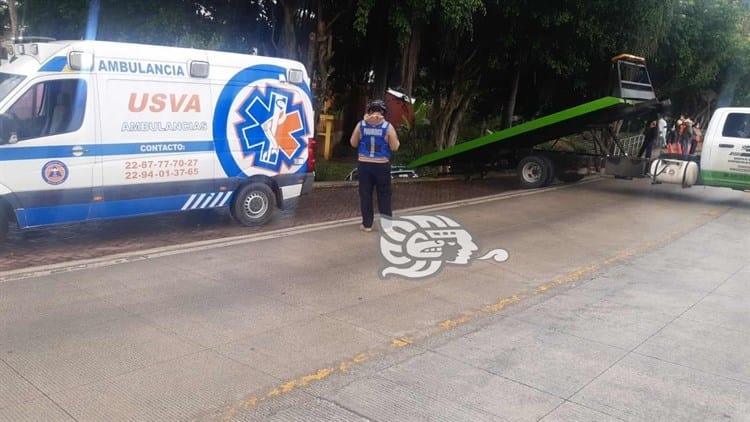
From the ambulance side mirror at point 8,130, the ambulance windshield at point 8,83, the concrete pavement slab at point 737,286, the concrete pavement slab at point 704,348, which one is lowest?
the concrete pavement slab at point 704,348

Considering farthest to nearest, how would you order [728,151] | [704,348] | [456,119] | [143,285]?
[456,119] < [728,151] < [143,285] < [704,348]

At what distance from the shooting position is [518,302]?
606 centimetres

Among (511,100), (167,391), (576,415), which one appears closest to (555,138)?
(511,100)

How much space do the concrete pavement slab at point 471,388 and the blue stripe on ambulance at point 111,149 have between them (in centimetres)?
480

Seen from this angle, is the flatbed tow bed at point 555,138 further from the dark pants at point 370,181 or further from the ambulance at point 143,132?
the ambulance at point 143,132

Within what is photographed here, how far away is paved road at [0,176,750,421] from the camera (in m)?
3.89

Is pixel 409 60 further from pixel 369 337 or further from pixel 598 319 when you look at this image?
pixel 369 337

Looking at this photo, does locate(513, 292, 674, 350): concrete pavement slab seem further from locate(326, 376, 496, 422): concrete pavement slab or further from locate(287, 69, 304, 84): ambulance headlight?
locate(287, 69, 304, 84): ambulance headlight

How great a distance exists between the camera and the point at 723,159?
495 inches

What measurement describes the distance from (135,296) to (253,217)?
346cm

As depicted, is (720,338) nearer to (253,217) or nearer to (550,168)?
(253,217)

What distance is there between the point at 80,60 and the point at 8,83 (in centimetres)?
80

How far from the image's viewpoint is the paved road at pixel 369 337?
3.89 m

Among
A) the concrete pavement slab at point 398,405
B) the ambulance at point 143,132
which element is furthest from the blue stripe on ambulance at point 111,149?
the concrete pavement slab at point 398,405
